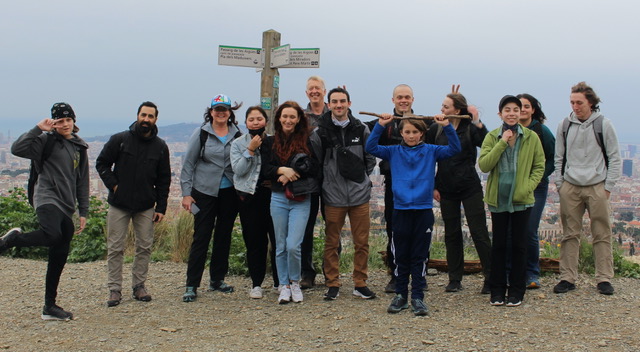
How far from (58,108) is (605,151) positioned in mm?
5605

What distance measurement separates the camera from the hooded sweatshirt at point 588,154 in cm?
659

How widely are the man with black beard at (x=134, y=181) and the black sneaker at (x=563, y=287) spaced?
4383 mm

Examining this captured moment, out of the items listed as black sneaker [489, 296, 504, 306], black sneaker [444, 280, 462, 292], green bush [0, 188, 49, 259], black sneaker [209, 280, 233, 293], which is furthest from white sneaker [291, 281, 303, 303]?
green bush [0, 188, 49, 259]

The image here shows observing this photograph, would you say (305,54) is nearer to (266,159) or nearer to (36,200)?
(266,159)

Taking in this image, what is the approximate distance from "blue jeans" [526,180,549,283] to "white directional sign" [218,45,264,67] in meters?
3.78

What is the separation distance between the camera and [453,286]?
703cm

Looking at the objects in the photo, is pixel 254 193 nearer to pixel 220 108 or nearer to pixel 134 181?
pixel 220 108

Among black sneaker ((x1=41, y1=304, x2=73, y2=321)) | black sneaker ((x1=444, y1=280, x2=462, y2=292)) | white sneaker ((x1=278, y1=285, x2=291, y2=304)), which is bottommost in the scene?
black sneaker ((x1=41, y1=304, x2=73, y2=321))

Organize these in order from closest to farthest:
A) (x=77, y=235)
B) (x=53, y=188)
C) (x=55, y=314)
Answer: (x=53, y=188) < (x=55, y=314) < (x=77, y=235)

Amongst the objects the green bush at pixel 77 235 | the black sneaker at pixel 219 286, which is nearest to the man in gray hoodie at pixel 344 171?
the black sneaker at pixel 219 286

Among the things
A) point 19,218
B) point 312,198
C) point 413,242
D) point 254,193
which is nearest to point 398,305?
point 413,242

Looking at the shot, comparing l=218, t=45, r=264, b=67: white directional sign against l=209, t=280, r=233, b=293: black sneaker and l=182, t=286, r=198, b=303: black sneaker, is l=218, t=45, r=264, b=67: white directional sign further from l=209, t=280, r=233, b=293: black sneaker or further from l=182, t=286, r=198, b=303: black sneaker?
l=182, t=286, r=198, b=303: black sneaker

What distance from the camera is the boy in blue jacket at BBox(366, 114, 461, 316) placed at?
6.09m

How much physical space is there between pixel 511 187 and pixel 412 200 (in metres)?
1.04
